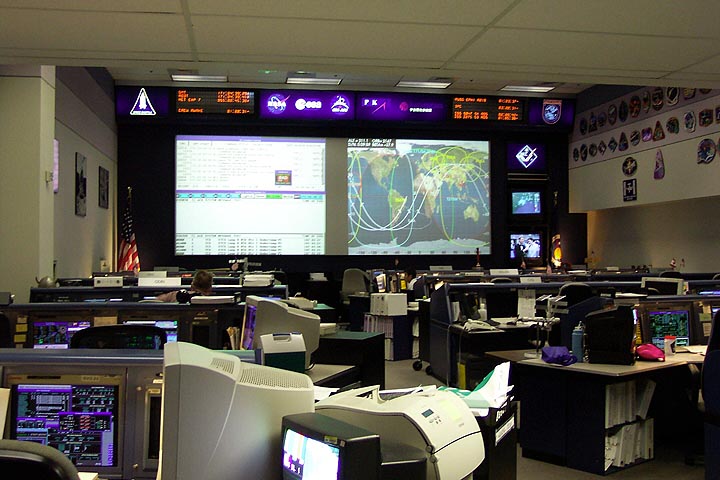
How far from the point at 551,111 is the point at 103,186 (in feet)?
27.6

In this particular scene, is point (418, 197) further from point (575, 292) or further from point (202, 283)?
point (202, 283)

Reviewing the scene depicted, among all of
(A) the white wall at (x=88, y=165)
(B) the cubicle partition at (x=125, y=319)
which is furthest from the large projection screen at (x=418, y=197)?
(B) the cubicle partition at (x=125, y=319)

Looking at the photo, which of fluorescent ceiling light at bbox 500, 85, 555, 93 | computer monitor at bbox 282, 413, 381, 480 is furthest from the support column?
fluorescent ceiling light at bbox 500, 85, 555, 93

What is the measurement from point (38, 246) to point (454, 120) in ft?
27.2

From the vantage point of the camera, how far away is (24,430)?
2139mm

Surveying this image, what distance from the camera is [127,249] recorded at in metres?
11.1

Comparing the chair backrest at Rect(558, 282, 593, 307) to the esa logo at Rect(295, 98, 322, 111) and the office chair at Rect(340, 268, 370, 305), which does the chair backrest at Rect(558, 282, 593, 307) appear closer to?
the office chair at Rect(340, 268, 370, 305)

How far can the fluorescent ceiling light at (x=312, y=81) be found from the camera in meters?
12.1

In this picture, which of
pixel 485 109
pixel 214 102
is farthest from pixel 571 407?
pixel 214 102

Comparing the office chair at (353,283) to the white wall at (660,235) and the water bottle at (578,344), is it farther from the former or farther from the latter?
the water bottle at (578,344)

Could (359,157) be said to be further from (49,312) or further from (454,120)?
(49,312)

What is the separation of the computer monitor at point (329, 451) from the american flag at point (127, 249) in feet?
32.2

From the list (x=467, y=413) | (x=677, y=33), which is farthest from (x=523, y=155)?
(x=467, y=413)

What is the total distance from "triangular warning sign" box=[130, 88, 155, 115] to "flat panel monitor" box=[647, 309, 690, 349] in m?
9.45
